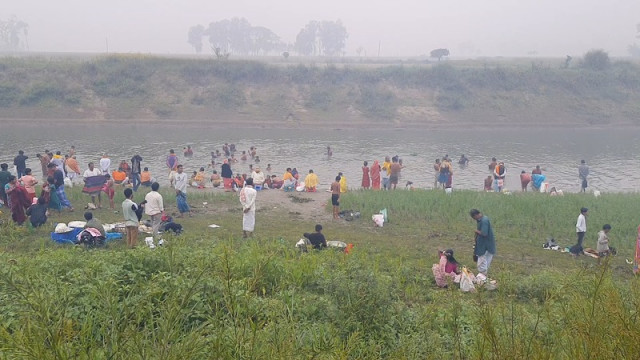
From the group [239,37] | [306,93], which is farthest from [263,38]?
[306,93]

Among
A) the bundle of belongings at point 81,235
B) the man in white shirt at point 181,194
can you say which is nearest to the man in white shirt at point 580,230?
the man in white shirt at point 181,194

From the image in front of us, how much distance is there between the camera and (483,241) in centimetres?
1082

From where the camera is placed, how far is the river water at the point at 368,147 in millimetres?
28438

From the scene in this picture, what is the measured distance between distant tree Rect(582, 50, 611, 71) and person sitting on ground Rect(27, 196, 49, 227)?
68.6 m

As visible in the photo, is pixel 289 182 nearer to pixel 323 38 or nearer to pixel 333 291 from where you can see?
pixel 333 291

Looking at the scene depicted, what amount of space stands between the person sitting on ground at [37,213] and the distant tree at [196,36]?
172361 millimetres

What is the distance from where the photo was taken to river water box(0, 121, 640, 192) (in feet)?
93.3

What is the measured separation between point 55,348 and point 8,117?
1870 inches

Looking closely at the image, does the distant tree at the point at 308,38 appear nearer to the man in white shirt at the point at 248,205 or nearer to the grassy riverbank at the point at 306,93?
the grassy riverbank at the point at 306,93

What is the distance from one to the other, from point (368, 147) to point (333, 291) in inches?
1204

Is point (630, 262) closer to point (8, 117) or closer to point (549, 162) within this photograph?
point (549, 162)

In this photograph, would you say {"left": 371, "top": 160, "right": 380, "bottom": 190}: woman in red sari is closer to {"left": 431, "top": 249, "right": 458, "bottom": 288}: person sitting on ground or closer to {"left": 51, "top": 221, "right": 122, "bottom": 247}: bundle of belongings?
{"left": 431, "top": 249, "right": 458, "bottom": 288}: person sitting on ground

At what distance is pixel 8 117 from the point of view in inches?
1679

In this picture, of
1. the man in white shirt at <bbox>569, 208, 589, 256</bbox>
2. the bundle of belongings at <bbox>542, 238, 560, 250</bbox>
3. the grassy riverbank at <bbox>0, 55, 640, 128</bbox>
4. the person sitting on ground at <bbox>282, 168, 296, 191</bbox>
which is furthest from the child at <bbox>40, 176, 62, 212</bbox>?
the grassy riverbank at <bbox>0, 55, 640, 128</bbox>
